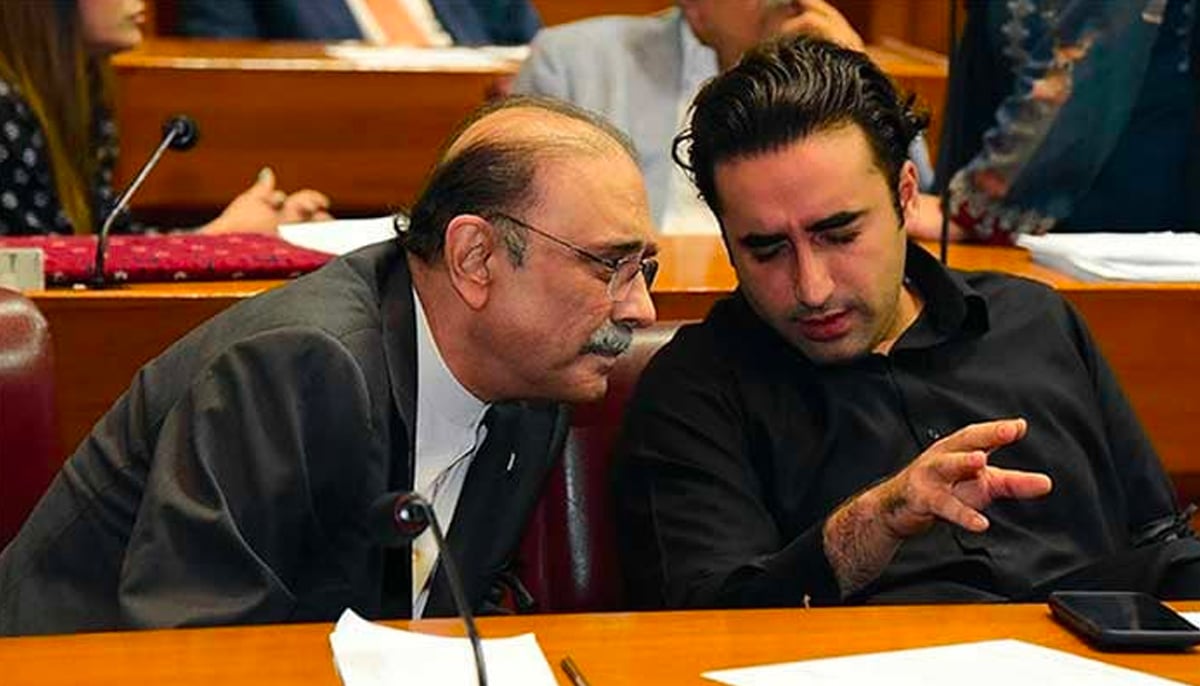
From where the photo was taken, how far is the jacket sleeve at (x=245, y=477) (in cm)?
208

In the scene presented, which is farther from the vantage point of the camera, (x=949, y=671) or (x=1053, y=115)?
(x=1053, y=115)

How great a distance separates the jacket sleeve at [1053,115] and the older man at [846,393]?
27.3 inches

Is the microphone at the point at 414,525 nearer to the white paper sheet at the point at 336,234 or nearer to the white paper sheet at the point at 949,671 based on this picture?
the white paper sheet at the point at 949,671

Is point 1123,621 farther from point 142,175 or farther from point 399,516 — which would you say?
point 142,175

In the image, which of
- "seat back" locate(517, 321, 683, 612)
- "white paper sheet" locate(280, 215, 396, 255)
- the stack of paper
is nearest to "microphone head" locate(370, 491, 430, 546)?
"seat back" locate(517, 321, 683, 612)

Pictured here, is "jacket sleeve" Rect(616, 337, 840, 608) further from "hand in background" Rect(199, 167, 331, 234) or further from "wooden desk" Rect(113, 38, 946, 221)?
"wooden desk" Rect(113, 38, 946, 221)

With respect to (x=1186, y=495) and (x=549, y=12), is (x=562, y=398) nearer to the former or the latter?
(x=1186, y=495)

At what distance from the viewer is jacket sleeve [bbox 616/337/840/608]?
2354mm

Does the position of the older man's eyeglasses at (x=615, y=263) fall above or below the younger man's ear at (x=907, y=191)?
above

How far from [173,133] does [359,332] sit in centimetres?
105

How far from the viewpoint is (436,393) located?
7.76 ft

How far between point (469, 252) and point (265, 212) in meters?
1.39

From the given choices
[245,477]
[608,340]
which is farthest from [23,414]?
[608,340]

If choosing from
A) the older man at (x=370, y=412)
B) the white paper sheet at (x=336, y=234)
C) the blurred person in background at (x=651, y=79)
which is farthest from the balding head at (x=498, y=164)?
the blurred person in background at (x=651, y=79)
